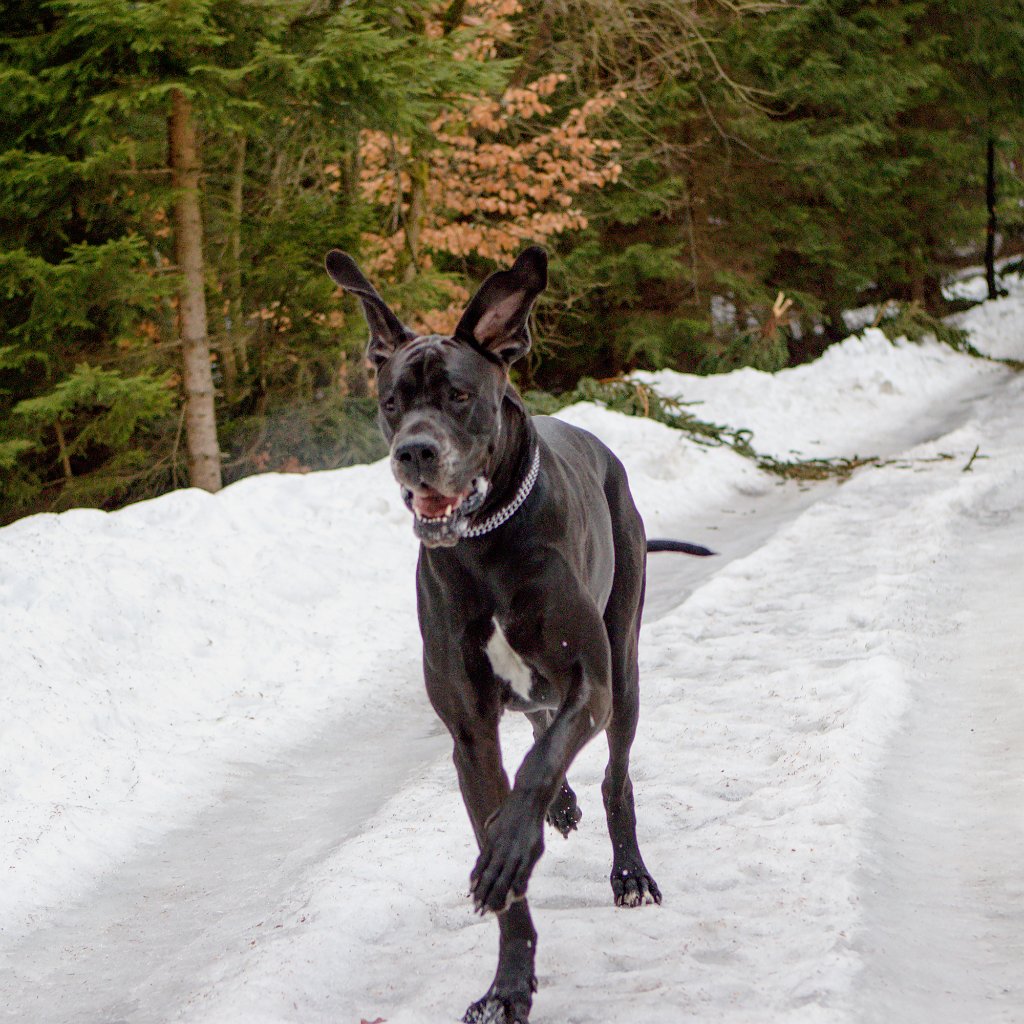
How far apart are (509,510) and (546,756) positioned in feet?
2.33

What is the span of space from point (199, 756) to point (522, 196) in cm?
1329

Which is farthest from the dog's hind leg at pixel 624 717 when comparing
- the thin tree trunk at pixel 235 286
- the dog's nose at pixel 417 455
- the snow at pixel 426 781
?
the thin tree trunk at pixel 235 286

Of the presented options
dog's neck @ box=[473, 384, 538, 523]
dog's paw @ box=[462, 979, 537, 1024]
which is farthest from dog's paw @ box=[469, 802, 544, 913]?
dog's neck @ box=[473, 384, 538, 523]

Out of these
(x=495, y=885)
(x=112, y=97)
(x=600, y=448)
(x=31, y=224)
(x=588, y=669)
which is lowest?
(x=495, y=885)

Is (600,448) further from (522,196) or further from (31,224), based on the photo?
(522,196)

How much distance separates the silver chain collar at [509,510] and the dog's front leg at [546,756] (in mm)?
324

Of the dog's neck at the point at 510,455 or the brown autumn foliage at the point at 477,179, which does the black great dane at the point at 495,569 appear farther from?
the brown autumn foliage at the point at 477,179

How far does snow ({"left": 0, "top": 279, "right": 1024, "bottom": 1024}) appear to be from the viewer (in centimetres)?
368

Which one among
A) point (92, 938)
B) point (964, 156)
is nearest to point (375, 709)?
point (92, 938)

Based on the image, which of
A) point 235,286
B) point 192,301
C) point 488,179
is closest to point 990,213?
point 488,179

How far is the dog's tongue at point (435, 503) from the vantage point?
338cm

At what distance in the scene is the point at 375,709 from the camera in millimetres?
6883

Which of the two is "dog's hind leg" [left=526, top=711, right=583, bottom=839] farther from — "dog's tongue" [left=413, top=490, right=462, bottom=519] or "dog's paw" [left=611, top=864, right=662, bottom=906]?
"dog's tongue" [left=413, top=490, right=462, bottom=519]

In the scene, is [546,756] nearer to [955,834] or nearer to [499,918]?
[499,918]
